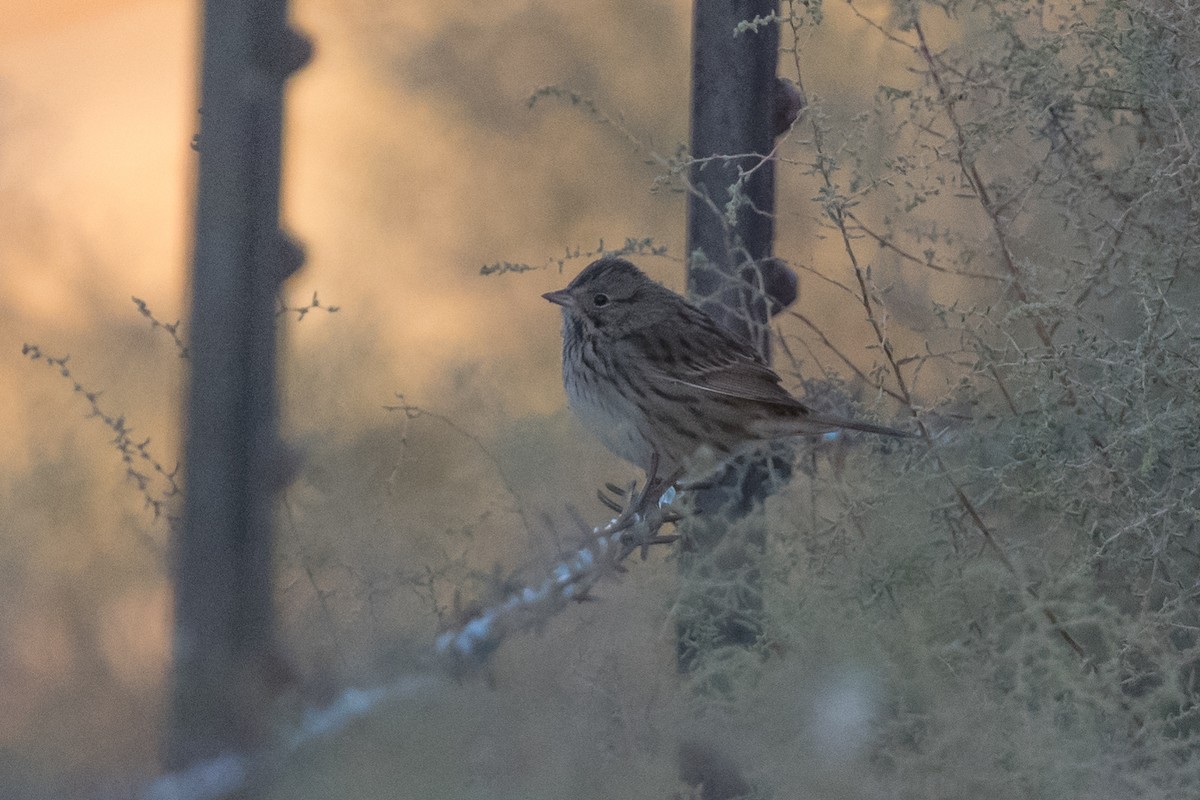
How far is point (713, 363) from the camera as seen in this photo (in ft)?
10.4

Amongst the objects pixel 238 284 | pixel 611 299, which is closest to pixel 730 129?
pixel 611 299

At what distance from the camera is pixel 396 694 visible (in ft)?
4.40

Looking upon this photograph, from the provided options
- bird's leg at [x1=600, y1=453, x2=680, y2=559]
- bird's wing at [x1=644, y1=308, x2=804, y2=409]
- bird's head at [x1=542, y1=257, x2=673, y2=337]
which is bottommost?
bird's leg at [x1=600, y1=453, x2=680, y2=559]

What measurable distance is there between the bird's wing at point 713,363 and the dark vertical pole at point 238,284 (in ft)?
3.45

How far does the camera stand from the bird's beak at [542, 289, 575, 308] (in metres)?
3.27

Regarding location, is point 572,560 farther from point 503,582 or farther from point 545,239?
point 545,239

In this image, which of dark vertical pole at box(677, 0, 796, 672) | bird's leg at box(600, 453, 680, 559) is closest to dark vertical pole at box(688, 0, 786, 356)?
dark vertical pole at box(677, 0, 796, 672)

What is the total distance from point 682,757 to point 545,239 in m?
2.72

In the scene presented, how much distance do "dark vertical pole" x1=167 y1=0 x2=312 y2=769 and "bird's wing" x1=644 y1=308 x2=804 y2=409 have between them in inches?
41.4

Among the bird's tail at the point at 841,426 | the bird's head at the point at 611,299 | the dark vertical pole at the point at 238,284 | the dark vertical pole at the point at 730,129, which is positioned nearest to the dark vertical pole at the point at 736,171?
the dark vertical pole at the point at 730,129

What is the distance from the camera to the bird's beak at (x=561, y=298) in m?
3.27

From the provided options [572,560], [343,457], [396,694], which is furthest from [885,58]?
[396,694]

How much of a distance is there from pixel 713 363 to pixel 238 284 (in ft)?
4.27

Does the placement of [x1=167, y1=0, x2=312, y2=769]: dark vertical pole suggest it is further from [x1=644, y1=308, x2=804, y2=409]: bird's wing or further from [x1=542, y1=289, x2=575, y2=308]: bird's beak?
[x1=542, y1=289, x2=575, y2=308]: bird's beak
